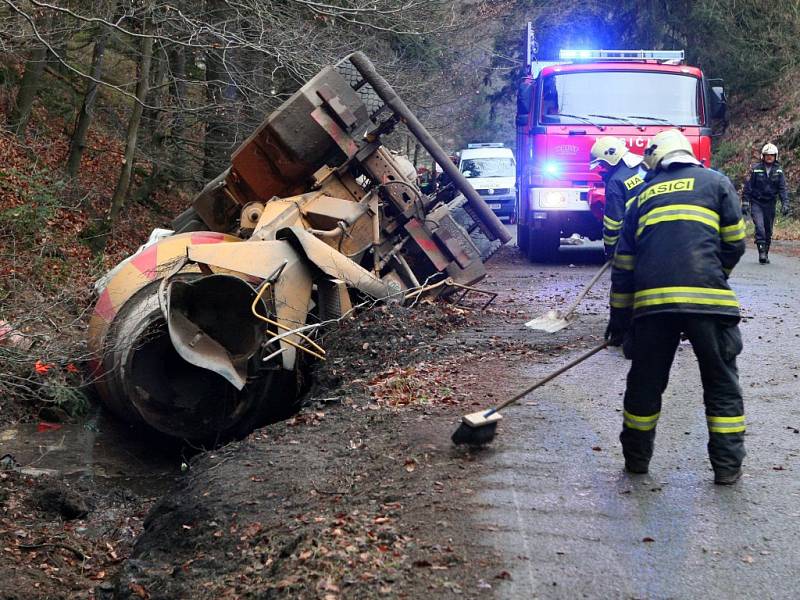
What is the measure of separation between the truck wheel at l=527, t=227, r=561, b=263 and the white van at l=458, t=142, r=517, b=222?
35.1 ft

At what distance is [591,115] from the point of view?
512 inches

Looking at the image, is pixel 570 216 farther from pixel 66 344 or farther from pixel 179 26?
pixel 66 344

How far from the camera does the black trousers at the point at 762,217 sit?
1377 centimetres

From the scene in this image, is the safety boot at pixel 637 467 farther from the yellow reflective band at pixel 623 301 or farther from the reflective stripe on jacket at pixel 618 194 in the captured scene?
the reflective stripe on jacket at pixel 618 194

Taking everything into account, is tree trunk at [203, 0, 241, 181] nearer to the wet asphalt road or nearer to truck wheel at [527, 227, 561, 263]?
truck wheel at [527, 227, 561, 263]

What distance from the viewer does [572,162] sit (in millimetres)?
12969

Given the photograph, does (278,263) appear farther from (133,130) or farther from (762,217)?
(762,217)

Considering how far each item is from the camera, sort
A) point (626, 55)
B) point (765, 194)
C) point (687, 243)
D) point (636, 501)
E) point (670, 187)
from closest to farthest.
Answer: point (636, 501), point (687, 243), point (670, 187), point (765, 194), point (626, 55)

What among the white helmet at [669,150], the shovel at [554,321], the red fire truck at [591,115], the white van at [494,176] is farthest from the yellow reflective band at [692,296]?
the white van at [494,176]

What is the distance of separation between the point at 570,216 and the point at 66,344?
307 inches

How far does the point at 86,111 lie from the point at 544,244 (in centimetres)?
737

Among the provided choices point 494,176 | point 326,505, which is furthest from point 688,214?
point 494,176

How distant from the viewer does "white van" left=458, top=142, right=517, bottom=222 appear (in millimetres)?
26109

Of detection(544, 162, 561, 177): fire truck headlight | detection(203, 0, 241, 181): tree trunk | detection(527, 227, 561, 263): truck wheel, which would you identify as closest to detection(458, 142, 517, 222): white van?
detection(527, 227, 561, 263): truck wheel
